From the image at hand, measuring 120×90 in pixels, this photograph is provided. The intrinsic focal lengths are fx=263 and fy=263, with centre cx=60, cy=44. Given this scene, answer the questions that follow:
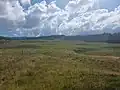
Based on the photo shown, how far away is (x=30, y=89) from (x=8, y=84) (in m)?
5.34

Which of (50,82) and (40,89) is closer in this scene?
(40,89)

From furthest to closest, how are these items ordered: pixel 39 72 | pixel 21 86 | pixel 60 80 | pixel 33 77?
pixel 39 72
pixel 33 77
pixel 60 80
pixel 21 86

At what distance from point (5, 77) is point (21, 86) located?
→ 7.99 m

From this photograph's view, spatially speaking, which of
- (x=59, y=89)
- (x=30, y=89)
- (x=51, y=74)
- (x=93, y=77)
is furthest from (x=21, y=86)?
(x=93, y=77)

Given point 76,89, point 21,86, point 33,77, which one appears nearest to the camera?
point 76,89

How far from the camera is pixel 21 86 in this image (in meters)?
38.1

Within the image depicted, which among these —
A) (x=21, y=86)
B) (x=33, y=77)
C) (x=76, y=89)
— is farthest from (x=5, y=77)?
(x=76, y=89)

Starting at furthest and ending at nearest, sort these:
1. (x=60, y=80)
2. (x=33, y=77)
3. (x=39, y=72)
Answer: (x=39, y=72) → (x=33, y=77) → (x=60, y=80)

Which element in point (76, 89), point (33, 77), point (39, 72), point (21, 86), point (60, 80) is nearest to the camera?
point (76, 89)

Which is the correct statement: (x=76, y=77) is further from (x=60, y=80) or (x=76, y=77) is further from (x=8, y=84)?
(x=8, y=84)

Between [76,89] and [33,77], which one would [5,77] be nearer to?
[33,77]

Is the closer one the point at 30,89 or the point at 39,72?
the point at 30,89

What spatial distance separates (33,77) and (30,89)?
8408mm

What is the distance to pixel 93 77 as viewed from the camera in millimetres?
43719
